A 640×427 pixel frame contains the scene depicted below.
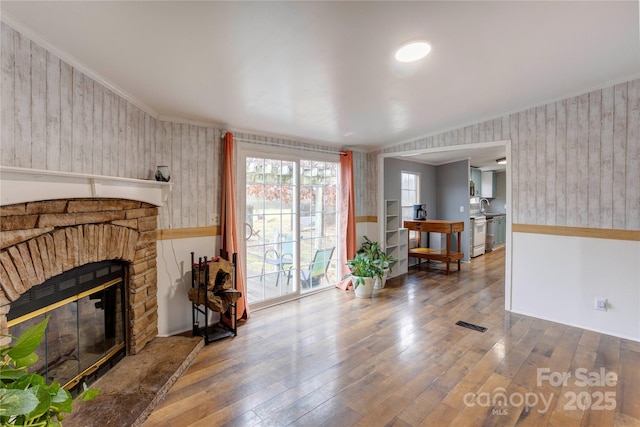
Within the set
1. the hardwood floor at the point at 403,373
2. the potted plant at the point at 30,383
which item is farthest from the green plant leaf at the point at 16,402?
the hardwood floor at the point at 403,373

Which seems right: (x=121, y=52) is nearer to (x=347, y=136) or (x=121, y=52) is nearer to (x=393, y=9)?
(x=393, y=9)

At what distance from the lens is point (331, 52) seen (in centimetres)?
194

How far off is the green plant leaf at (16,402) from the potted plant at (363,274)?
11.8 ft

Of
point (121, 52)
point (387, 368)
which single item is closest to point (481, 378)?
point (387, 368)

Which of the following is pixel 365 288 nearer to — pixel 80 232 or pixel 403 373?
pixel 403 373

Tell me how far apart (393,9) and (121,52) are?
1584 millimetres

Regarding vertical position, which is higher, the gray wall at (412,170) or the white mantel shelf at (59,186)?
the gray wall at (412,170)

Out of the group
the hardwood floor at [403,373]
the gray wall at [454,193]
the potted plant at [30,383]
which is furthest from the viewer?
the gray wall at [454,193]

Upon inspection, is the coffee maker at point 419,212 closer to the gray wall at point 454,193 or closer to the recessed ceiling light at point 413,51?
the gray wall at point 454,193

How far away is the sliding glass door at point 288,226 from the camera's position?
3.61m

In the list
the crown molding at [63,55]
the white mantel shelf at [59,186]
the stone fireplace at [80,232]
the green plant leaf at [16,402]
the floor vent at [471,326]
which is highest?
the crown molding at [63,55]

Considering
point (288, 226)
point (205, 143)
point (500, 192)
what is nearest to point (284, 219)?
point (288, 226)

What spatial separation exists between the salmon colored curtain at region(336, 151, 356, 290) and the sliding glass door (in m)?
0.12

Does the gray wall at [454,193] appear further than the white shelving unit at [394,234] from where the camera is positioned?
Yes
